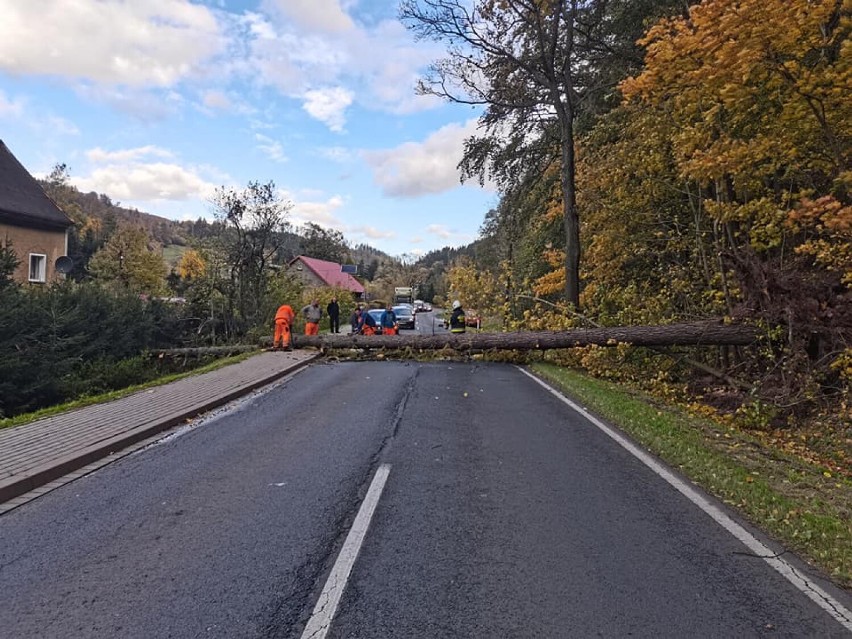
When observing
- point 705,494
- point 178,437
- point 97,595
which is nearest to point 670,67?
point 705,494

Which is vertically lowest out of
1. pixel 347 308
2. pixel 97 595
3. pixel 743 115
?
pixel 97 595

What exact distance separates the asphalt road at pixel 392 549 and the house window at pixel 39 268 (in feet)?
88.4

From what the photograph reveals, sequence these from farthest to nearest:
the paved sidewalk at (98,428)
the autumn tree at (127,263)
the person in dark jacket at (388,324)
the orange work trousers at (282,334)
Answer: the autumn tree at (127,263)
the person in dark jacket at (388,324)
the orange work trousers at (282,334)
the paved sidewalk at (98,428)

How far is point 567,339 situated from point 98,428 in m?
10.4

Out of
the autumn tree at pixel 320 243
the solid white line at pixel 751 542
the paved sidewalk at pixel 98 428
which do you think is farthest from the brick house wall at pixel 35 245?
the autumn tree at pixel 320 243

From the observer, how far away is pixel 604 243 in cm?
1552

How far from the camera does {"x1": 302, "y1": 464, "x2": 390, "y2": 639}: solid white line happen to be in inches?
120

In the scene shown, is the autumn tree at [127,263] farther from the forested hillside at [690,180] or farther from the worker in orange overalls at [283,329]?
the forested hillside at [690,180]

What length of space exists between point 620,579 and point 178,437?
584cm

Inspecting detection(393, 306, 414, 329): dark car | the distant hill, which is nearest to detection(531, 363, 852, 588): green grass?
detection(393, 306, 414, 329): dark car

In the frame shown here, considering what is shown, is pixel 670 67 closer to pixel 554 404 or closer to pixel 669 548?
pixel 554 404

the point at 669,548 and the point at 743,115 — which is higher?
the point at 743,115

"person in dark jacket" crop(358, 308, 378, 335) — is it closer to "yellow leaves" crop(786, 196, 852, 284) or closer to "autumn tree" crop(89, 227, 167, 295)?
"yellow leaves" crop(786, 196, 852, 284)

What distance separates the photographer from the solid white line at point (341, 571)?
3.04 m
